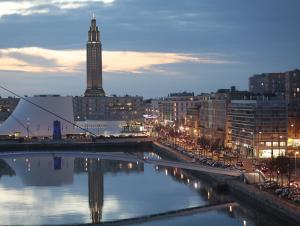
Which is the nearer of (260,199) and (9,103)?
→ (260,199)

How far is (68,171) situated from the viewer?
17.8 meters

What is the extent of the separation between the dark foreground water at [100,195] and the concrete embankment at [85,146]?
518cm

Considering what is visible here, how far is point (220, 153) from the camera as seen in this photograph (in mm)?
19531

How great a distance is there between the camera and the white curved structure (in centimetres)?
2659

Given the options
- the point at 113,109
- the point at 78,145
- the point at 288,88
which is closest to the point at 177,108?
the point at 288,88

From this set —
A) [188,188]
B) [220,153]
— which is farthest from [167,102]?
[188,188]

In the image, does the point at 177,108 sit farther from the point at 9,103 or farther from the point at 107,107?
the point at 9,103

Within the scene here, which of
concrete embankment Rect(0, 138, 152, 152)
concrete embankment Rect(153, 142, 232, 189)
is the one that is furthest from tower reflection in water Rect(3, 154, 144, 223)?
concrete embankment Rect(0, 138, 152, 152)

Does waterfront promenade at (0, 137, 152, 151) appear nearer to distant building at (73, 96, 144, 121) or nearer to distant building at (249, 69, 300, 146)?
distant building at (249, 69, 300, 146)

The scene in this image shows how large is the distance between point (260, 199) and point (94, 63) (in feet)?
123

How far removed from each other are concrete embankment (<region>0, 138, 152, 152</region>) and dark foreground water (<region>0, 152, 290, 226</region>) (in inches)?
204

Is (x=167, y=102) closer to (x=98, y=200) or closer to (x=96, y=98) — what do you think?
(x=96, y=98)

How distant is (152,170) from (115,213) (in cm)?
678

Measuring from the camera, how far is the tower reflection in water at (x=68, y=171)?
13.7 metres
